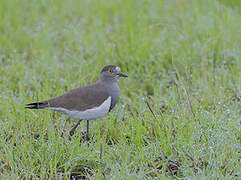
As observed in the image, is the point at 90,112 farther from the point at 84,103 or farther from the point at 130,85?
the point at 130,85

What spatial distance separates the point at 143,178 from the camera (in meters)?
3.39

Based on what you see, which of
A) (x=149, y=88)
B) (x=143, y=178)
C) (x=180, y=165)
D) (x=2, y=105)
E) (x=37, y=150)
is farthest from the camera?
(x=149, y=88)

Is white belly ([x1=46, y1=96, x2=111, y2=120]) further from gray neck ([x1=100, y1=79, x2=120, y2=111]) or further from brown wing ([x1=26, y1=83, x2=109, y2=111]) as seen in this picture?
gray neck ([x1=100, y1=79, x2=120, y2=111])

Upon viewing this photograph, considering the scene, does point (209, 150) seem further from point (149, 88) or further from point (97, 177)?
point (149, 88)

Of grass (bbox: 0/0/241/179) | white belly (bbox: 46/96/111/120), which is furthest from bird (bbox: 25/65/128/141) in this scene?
grass (bbox: 0/0/241/179)

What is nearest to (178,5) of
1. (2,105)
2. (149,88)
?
(149,88)

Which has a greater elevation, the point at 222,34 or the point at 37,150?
the point at 222,34

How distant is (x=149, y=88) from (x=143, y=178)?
7.64 ft

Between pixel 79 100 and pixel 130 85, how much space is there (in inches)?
61.2

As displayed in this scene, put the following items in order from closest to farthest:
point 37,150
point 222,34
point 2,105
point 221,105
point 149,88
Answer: point 37,150 < point 221,105 < point 2,105 < point 149,88 < point 222,34

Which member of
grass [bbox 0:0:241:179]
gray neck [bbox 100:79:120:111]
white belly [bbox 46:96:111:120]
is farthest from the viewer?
gray neck [bbox 100:79:120:111]

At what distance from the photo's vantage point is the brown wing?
4082mm

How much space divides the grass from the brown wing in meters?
0.30

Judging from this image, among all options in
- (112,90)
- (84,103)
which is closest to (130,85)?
(112,90)
